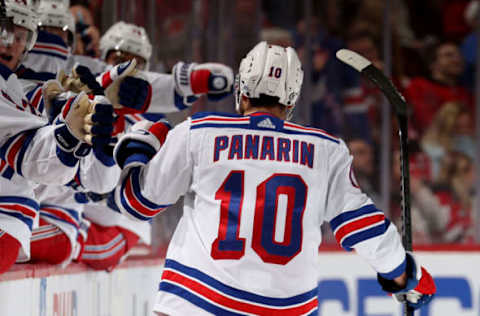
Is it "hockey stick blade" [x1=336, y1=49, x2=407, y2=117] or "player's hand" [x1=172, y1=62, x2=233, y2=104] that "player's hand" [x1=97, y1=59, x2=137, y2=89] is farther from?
"hockey stick blade" [x1=336, y1=49, x2=407, y2=117]

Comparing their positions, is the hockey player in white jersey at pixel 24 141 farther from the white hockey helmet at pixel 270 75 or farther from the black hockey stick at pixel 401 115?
the black hockey stick at pixel 401 115

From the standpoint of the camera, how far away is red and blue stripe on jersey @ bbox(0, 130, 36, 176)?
1973 mm

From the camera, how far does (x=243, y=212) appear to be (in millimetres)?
1896

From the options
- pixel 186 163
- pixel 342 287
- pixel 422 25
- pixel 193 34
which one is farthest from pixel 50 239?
pixel 422 25

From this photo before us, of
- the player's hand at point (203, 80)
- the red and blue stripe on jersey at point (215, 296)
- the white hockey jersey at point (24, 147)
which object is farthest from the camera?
the player's hand at point (203, 80)

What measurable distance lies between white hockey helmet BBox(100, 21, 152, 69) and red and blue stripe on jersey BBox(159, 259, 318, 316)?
4.60ft

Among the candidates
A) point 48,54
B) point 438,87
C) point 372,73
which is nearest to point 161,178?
point 372,73

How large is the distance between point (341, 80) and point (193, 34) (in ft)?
5.15

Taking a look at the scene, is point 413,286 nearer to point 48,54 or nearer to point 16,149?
point 16,149

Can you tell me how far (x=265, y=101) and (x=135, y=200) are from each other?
1.24 ft

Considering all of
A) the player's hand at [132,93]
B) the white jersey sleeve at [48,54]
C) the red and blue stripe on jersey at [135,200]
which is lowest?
the red and blue stripe on jersey at [135,200]

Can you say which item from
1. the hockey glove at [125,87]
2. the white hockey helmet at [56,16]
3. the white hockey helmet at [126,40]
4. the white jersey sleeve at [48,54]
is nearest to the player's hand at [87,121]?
the hockey glove at [125,87]

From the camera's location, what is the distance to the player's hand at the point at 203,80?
3.00m

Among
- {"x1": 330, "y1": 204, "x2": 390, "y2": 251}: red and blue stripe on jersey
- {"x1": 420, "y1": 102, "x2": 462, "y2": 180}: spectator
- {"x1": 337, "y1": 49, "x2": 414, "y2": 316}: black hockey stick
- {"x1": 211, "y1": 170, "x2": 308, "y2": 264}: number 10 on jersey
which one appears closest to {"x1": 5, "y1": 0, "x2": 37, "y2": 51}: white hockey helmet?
{"x1": 211, "y1": 170, "x2": 308, "y2": 264}: number 10 on jersey
